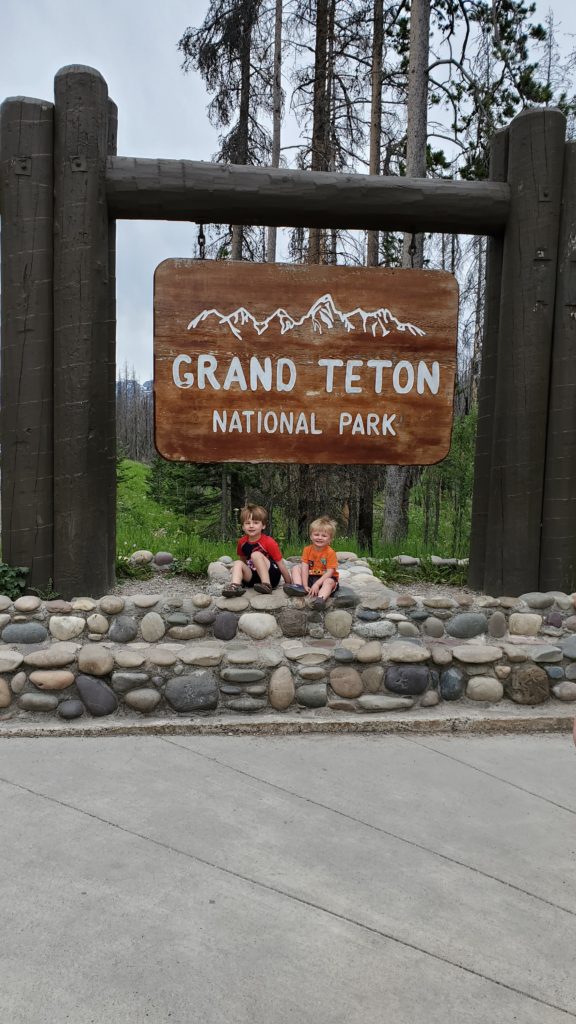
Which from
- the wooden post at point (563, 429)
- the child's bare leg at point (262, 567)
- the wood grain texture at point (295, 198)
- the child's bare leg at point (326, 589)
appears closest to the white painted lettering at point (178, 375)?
the wood grain texture at point (295, 198)

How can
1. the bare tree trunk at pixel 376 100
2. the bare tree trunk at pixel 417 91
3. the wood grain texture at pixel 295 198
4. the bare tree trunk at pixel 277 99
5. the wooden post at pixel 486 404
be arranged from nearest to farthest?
the wood grain texture at pixel 295 198 → the wooden post at pixel 486 404 → the bare tree trunk at pixel 417 91 → the bare tree trunk at pixel 376 100 → the bare tree trunk at pixel 277 99

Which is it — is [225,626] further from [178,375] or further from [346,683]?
[178,375]

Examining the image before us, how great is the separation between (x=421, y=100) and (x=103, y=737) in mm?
8072

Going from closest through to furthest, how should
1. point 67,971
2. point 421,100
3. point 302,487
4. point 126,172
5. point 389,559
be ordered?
point 67,971 → point 126,172 → point 389,559 → point 421,100 → point 302,487

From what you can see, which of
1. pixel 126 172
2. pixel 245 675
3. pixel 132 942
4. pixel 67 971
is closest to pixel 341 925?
pixel 132 942

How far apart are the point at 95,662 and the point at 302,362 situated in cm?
218

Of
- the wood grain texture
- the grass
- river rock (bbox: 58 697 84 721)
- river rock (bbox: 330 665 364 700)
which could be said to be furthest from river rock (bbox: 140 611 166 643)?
the wood grain texture

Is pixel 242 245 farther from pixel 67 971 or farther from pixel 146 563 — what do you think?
pixel 67 971

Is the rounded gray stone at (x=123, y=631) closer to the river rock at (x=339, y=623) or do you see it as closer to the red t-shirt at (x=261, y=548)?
the red t-shirt at (x=261, y=548)

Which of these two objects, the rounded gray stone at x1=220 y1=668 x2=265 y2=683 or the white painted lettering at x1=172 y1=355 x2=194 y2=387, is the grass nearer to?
the white painted lettering at x1=172 y1=355 x2=194 y2=387

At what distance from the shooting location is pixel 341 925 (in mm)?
2232

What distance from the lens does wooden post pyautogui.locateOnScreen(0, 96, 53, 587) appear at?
424cm

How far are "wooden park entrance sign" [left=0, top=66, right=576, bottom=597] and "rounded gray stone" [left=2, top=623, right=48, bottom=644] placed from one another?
0.47 m

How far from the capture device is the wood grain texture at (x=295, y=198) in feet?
14.3
